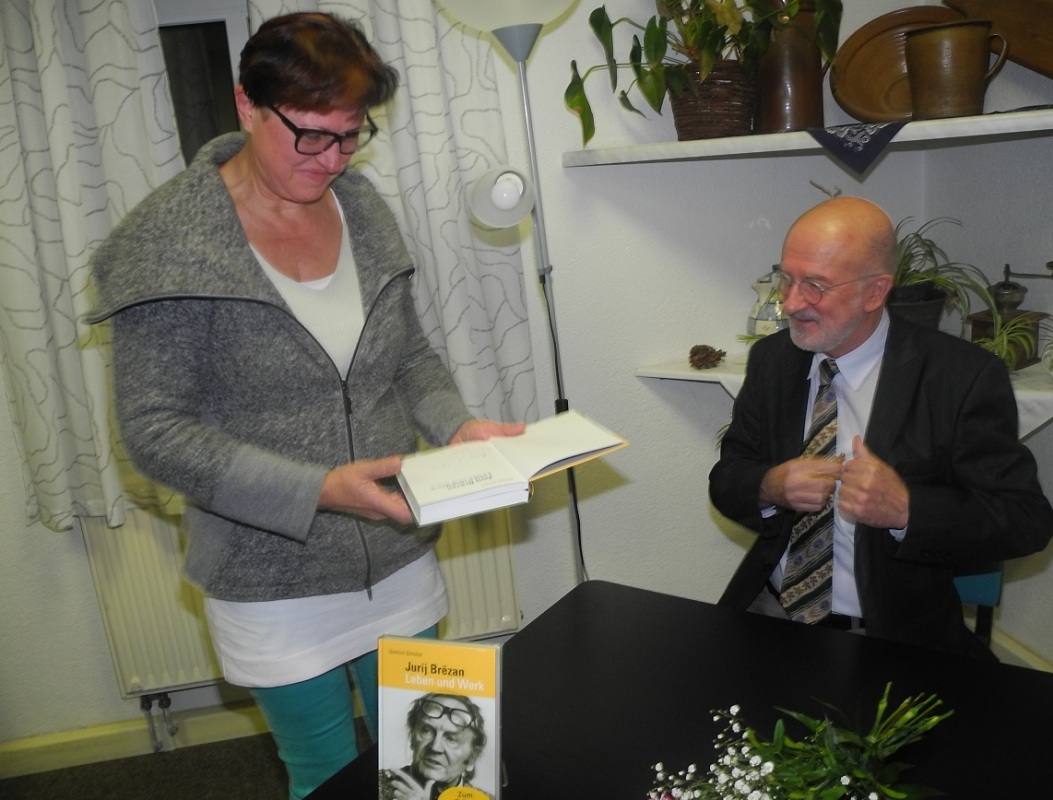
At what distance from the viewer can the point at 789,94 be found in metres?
2.37

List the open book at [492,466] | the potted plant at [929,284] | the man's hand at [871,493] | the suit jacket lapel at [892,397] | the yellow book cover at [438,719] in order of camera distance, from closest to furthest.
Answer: the yellow book cover at [438,719] < the open book at [492,466] < the man's hand at [871,493] < the suit jacket lapel at [892,397] < the potted plant at [929,284]

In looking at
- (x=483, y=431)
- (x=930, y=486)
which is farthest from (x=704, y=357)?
(x=483, y=431)

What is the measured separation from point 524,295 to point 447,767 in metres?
1.72

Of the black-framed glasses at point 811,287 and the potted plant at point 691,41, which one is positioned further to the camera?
the potted plant at point 691,41

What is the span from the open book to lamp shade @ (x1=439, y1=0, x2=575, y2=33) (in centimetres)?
97

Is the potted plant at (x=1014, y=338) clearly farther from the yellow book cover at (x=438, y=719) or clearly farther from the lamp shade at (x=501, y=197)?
the yellow book cover at (x=438, y=719)

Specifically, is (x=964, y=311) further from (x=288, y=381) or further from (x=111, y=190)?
(x=111, y=190)

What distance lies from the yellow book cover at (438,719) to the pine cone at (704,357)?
5.97 feet

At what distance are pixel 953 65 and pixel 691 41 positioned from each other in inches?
23.7

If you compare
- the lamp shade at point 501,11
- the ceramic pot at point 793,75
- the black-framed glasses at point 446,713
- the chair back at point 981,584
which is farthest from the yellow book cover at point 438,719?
the ceramic pot at point 793,75

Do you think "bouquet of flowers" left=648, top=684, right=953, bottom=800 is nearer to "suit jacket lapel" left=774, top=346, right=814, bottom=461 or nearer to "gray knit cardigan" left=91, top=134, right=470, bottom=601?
"gray knit cardigan" left=91, top=134, right=470, bottom=601

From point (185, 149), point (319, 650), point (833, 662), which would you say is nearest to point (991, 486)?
point (833, 662)

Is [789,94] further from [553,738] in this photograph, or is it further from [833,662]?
[553,738]

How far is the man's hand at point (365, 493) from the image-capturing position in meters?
1.32
